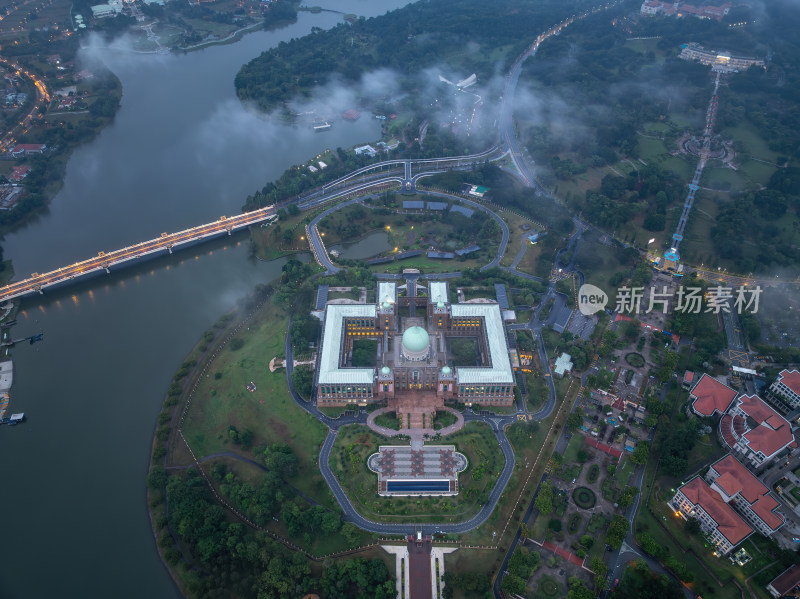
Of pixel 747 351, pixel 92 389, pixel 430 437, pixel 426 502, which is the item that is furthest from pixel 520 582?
pixel 92 389

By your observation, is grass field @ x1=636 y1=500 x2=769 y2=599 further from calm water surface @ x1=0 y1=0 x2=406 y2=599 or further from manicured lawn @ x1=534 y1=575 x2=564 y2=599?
calm water surface @ x1=0 y1=0 x2=406 y2=599

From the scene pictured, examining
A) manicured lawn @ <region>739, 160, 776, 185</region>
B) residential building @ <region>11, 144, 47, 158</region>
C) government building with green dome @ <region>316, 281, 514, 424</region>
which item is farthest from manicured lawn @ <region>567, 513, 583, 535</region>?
residential building @ <region>11, 144, 47, 158</region>

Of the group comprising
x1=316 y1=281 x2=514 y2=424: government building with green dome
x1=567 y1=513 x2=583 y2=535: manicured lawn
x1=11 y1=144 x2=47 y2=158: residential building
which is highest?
x1=11 y1=144 x2=47 y2=158: residential building

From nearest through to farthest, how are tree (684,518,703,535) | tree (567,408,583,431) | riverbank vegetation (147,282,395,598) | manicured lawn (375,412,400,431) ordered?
riverbank vegetation (147,282,395,598), tree (684,518,703,535), tree (567,408,583,431), manicured lawn (375,412,400,431)

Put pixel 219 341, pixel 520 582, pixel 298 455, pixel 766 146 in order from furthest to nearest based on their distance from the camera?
1. pixel 766 146
2. pixel 219 341
3. pixel 298 455
4. pixel 520 582

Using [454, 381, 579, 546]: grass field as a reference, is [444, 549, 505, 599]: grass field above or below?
below

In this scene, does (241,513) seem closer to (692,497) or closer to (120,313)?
(120,313)

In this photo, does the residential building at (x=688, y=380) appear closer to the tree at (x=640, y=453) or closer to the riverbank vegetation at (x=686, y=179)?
the tree at (x=640, y=453)

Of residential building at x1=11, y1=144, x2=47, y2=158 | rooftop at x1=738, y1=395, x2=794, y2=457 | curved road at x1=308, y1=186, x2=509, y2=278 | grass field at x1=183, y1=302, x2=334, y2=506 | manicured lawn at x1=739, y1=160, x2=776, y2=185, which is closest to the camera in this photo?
rooftop at x1=738, y1=395, x2=794, y2=457
